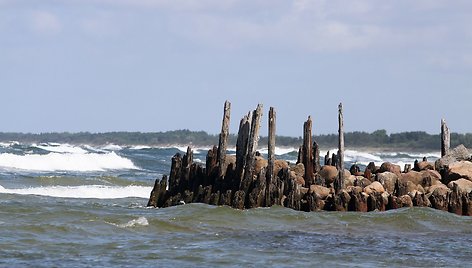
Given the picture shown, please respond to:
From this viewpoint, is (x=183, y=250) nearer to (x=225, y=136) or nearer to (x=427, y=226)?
(x=427, y=226)

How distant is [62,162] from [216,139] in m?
82.3

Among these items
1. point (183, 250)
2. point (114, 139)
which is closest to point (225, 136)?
point (183, 250)

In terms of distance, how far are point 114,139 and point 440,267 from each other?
5350 inches

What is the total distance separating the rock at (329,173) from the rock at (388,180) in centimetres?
105

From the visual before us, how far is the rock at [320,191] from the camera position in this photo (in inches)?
915

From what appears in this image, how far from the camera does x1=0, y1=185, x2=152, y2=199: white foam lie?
32.1m

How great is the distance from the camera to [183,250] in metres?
16.6

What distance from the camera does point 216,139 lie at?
139875 mm

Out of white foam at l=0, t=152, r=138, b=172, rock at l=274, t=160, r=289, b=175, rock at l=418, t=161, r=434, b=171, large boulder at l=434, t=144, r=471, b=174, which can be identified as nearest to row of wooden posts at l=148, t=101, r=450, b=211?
rock at l=274, t=160, r=289, b=175

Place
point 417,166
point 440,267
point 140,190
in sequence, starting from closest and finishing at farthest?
point 440,267 < point 417,166 < point 140,190

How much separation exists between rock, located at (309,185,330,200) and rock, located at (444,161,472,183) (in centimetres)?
356

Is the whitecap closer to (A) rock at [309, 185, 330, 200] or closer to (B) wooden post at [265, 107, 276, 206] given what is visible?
(B) wooden post at [265, 107, 276, 206]

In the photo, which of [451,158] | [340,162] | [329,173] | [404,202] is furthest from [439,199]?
[451,158]

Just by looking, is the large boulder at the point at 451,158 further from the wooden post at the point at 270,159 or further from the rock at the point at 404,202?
the wooden post at the point at 270,159
